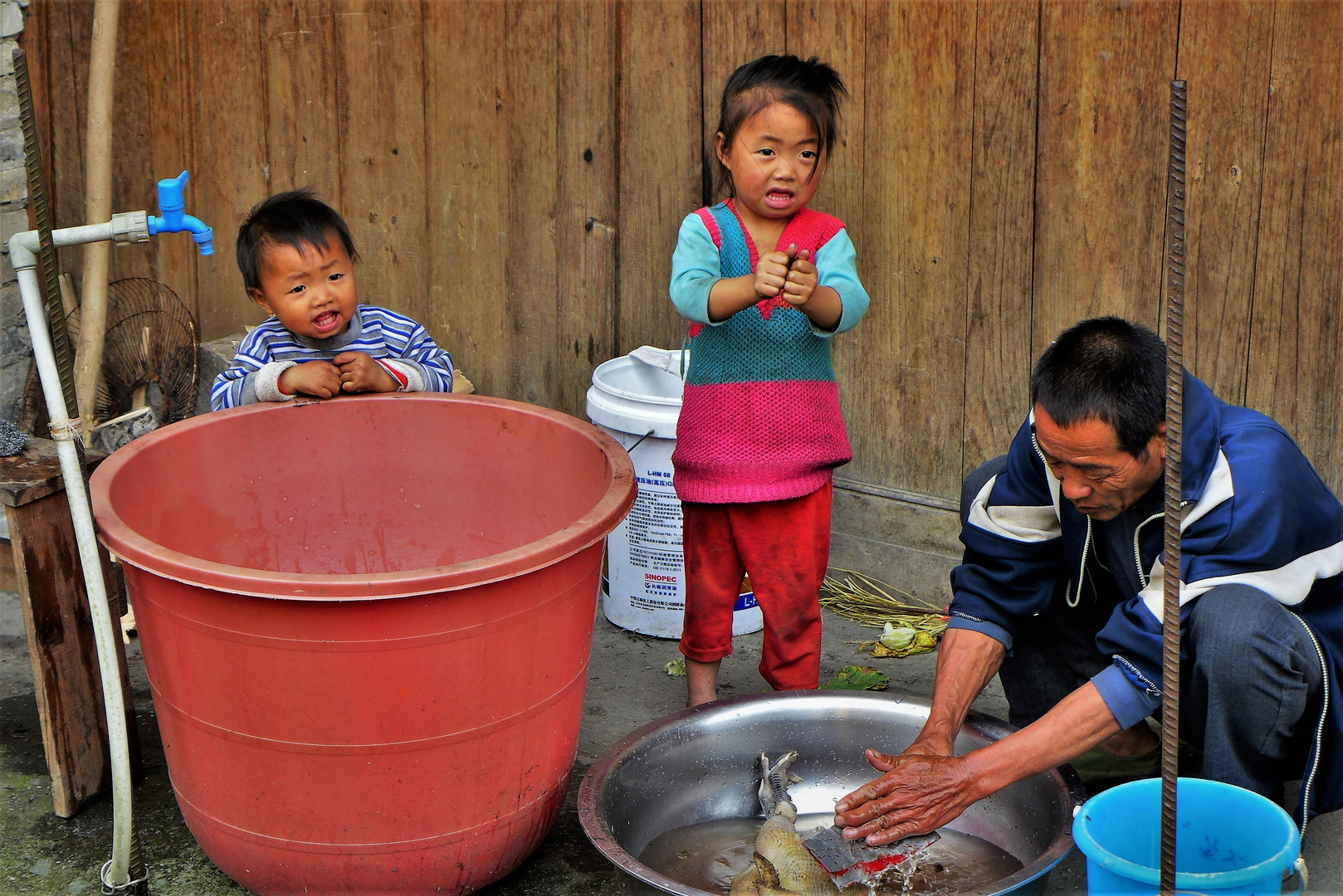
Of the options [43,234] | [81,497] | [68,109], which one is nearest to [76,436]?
[81,497]

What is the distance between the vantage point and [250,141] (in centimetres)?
427

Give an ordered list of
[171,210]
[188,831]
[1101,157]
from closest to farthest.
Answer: [171,210]
[188,831]
[1101,157]

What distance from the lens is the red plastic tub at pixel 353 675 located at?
1881 millimetres

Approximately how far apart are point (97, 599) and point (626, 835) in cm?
96

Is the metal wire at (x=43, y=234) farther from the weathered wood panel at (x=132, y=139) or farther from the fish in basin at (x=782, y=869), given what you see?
the weathered wood panel at (x=132, y=139)

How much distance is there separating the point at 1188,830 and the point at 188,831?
5.98 feet

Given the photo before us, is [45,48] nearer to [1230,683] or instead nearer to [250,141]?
[250,141]

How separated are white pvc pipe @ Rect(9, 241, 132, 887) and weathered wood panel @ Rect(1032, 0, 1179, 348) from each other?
2.03 m

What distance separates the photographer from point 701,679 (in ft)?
9.00

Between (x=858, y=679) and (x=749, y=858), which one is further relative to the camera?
(x=858, y=679)

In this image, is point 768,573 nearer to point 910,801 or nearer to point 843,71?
point 910,801

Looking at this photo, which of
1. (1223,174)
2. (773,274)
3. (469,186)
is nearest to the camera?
(773,274)

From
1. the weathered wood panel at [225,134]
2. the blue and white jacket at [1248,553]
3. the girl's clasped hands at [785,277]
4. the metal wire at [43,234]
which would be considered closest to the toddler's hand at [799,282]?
the girl's clasped hands at [785,277]

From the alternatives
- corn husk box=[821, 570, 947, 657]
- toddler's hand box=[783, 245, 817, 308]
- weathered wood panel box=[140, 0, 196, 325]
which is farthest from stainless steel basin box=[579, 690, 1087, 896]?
weathered wood panel box=[140, 0, 196, 325]
